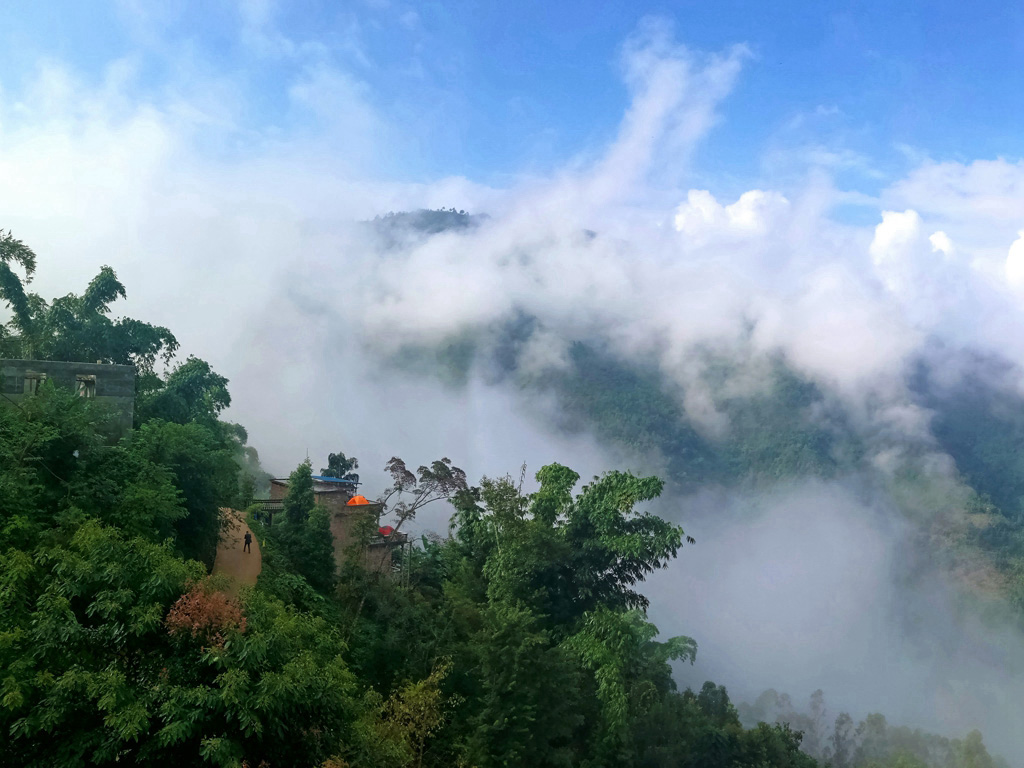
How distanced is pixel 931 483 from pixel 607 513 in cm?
10986

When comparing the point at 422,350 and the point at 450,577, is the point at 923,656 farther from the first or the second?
the point at 422,350

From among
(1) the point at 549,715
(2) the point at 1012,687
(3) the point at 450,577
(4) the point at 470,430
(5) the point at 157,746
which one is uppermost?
(4) the point at 470,430

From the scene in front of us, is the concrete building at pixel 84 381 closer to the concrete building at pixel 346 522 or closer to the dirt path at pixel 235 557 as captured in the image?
the dirt path at pixel 235 557

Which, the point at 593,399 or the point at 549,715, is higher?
the point at 593,399

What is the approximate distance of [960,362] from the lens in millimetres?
156625

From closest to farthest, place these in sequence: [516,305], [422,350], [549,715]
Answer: [549,715] → [422,350] → [516,305]

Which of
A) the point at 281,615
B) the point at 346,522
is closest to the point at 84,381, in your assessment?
the point at 346,522

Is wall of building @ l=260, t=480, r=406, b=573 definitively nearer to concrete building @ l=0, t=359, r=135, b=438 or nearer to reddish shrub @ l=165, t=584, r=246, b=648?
concrete building @ l=0, t=359, r=135, b=438

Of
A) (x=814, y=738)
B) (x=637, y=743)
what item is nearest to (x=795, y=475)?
(x=814, y=738)

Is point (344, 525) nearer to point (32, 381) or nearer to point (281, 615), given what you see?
point (32, 381)

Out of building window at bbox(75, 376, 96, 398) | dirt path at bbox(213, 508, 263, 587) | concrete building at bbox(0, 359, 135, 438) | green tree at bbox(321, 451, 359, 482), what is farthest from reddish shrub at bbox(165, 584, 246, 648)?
green tree at bbox(321, 451, 359, 482)

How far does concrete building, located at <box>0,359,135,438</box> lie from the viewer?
17.8 metres

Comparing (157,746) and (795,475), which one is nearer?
(157,746)

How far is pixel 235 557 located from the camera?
19016 millimetres
